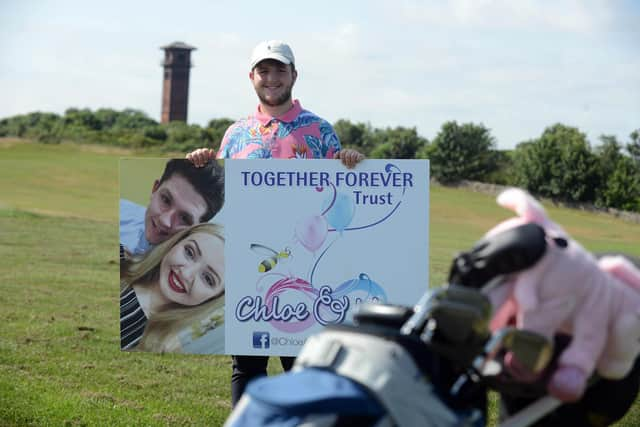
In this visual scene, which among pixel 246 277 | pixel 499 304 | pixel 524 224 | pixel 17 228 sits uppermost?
pixel 524 224

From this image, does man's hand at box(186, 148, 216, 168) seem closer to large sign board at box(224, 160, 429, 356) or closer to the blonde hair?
large sign board at box(224, 160, 429, 356)

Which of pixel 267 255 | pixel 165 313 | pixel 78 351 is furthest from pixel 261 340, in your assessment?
pixel 78 351

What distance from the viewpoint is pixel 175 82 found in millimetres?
107250

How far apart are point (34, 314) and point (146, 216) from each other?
4.77 m

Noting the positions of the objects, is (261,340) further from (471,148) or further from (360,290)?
(471,148)

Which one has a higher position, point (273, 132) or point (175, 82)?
point (175, 82)

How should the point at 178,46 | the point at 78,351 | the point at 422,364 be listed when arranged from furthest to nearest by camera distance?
the point at 178,46
the point at 78,351
the point at 422,364

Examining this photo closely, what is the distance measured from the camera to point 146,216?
494cm

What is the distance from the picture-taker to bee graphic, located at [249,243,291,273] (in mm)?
4836

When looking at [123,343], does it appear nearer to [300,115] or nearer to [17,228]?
[300,115]

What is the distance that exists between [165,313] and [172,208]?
1.88 ft

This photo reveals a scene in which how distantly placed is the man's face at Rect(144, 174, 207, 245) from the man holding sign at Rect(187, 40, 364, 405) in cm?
17

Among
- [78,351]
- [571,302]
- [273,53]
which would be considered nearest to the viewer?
[571,302]

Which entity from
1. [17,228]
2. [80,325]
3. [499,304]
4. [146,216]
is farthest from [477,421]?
[17,228]
